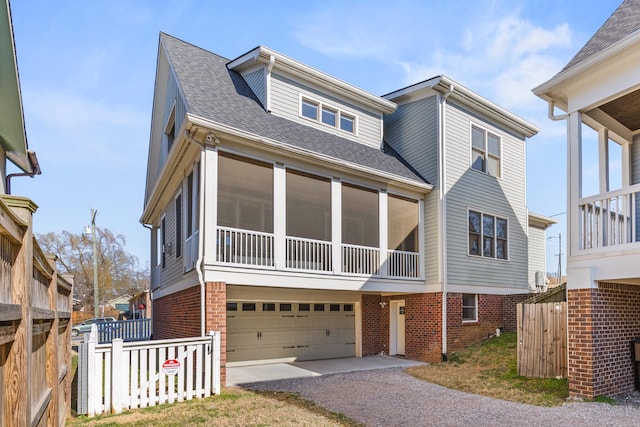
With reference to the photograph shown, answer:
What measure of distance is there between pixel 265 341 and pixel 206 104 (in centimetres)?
648

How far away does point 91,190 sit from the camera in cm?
4250

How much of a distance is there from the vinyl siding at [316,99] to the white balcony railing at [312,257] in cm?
360

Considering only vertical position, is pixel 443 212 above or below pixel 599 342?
above

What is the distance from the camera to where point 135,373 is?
7879mm

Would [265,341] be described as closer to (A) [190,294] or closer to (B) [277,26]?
(A) [190,294]

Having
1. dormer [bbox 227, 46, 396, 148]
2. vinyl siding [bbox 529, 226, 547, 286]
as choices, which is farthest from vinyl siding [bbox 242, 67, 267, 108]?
vinyl siding [bbox 529, 226, 547, 286]

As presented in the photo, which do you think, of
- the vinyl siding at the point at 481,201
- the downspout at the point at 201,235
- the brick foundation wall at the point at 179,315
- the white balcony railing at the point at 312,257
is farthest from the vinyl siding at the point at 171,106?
the vinyl siding at the point at 481,201

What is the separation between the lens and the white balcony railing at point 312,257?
1145 cm

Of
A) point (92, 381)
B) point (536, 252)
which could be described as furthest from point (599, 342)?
point (536, 252)

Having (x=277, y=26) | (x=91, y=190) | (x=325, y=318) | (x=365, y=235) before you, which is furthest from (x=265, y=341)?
(x=91, y=190)

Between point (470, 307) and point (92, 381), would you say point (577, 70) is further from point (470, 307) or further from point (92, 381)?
point (92, 381)

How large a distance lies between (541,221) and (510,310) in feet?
21.2

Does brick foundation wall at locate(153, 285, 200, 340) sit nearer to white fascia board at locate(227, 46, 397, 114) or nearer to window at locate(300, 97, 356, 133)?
window at locate(300, 97, 356, 133)

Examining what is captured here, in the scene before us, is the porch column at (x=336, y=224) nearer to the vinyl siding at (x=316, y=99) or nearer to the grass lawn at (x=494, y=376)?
the vinyl siding at (x=316, y=99)
